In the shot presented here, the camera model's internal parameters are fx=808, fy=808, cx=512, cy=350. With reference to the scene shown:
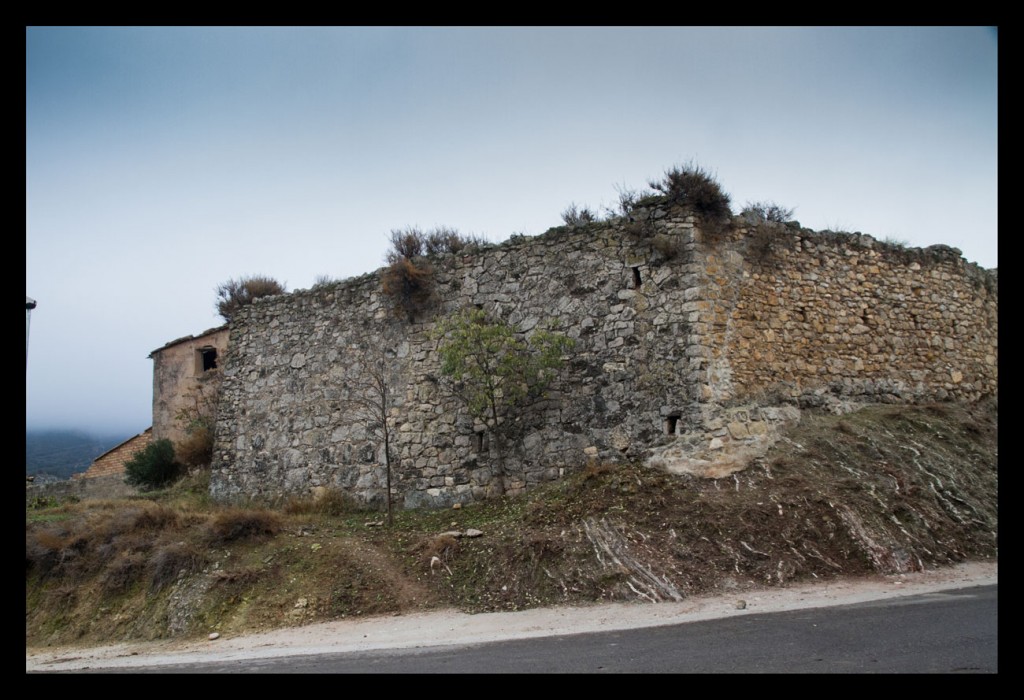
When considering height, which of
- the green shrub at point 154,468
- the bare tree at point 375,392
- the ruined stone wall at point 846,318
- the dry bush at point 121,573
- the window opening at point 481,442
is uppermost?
the ruined stone wall at point 846,318

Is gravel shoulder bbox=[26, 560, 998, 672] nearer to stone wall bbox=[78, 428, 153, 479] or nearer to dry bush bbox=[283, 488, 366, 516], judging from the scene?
dry bush bbox=[283, 488, 366, 516]

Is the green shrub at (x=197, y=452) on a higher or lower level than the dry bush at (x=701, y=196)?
lower

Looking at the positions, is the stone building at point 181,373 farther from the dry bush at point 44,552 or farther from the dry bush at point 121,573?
the dry bush at point 121,573

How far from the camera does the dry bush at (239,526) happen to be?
1438 cm

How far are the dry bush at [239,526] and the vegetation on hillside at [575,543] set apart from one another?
0.08 ft

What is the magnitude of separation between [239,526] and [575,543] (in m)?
6.36

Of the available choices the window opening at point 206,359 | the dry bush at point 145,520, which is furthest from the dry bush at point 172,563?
the window opening at point 206,359

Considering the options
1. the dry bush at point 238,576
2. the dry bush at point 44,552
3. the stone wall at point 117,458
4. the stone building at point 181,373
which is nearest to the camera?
the dry bush at point 238,576

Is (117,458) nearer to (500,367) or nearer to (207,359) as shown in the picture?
(207,359)

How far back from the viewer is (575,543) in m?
12.0

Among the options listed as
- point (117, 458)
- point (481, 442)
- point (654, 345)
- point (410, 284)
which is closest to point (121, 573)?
point (481, 442)

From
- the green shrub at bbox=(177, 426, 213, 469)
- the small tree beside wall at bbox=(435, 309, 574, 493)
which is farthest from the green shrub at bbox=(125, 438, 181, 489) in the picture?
the small tree beside wall at bbox=(435, 309, 574, 493)
